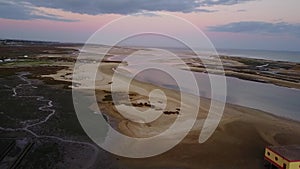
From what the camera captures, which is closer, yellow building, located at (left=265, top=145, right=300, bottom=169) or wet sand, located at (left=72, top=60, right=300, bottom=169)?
yellow building, located at (left=265, top=145, right=300, bottom=169)

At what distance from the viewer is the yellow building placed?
10922mm

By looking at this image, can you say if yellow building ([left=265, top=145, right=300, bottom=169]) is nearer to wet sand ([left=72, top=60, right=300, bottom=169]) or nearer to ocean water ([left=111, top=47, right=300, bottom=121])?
wet sand ([left=72, top=60, right=300, bottom=169])

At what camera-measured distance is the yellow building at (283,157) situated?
10.9 meters

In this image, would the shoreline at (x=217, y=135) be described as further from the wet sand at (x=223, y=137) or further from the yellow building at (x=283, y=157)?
the yellow building at (x=283, y=157)

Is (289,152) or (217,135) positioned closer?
(289,152)

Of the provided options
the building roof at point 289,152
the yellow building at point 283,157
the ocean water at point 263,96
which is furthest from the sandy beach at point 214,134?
the ocean water at point 263,96

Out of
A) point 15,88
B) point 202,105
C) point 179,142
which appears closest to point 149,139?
point 179,142

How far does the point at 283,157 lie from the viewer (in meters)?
11.3

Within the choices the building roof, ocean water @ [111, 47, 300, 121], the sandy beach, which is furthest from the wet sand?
ocean water @ [111, 47, 300, 121]

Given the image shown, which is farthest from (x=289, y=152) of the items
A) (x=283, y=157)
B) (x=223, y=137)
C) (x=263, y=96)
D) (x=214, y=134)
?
(x=263, y=96)

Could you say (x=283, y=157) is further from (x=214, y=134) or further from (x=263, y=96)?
(x=263, y=96)

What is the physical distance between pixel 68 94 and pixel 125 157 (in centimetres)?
1397

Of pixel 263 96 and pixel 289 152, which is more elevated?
pixel 289 152

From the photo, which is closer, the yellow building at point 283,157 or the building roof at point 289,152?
the yellow building at point 283,157
